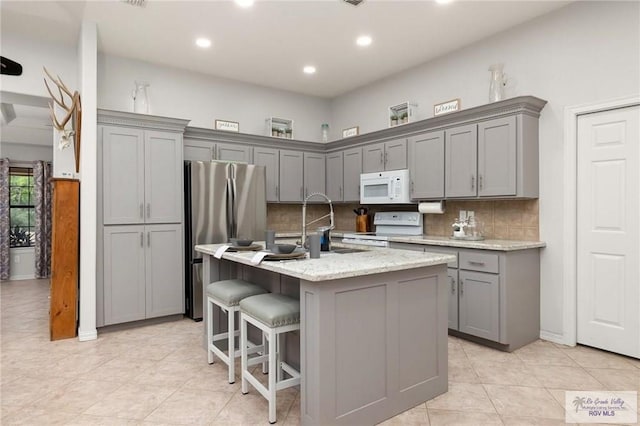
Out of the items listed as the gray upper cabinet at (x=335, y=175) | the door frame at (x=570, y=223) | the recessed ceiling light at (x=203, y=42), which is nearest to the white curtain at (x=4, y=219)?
the recessed ceiling light at (x=203, y=42)

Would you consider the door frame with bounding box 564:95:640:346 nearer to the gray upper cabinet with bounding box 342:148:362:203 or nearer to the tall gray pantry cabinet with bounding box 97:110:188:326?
the gray upper cabinet with bounding box 342:148:362:203

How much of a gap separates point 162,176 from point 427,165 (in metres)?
2.80

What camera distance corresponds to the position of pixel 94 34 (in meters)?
3.55

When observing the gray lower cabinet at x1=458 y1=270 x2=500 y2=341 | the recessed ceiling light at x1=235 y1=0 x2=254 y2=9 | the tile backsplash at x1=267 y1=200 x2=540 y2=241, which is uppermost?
the recessed ceiling light at x1=235 y1=0 x2=254 y2=9

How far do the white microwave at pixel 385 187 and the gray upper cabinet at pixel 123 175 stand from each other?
99.5 inches

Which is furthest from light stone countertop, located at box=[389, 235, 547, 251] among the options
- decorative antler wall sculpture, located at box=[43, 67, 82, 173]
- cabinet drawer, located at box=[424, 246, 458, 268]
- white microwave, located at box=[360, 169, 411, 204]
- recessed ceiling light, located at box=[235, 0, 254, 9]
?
decorative antler wall sculpture, located at box=[43, 67, 82, 173]

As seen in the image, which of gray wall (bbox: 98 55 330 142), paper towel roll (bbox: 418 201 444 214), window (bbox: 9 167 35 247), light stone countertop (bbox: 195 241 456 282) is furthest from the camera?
window (bbox: 9 167 35 247)

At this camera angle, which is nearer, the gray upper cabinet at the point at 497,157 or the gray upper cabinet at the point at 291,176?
the gray upper cabinet at the point at 497,157

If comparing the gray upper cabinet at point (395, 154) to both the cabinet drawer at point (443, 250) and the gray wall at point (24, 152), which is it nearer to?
the cabinet drawer at point (443, 250)

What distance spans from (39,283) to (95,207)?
12.9 feet

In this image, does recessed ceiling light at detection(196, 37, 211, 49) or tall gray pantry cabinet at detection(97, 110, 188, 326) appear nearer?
tall gray pantry cabinet at detection(97, 110, 188, 326)

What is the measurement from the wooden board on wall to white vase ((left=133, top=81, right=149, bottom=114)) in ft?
3.41

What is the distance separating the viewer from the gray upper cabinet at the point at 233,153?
467 cm

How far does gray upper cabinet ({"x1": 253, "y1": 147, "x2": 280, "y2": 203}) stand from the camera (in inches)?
196
